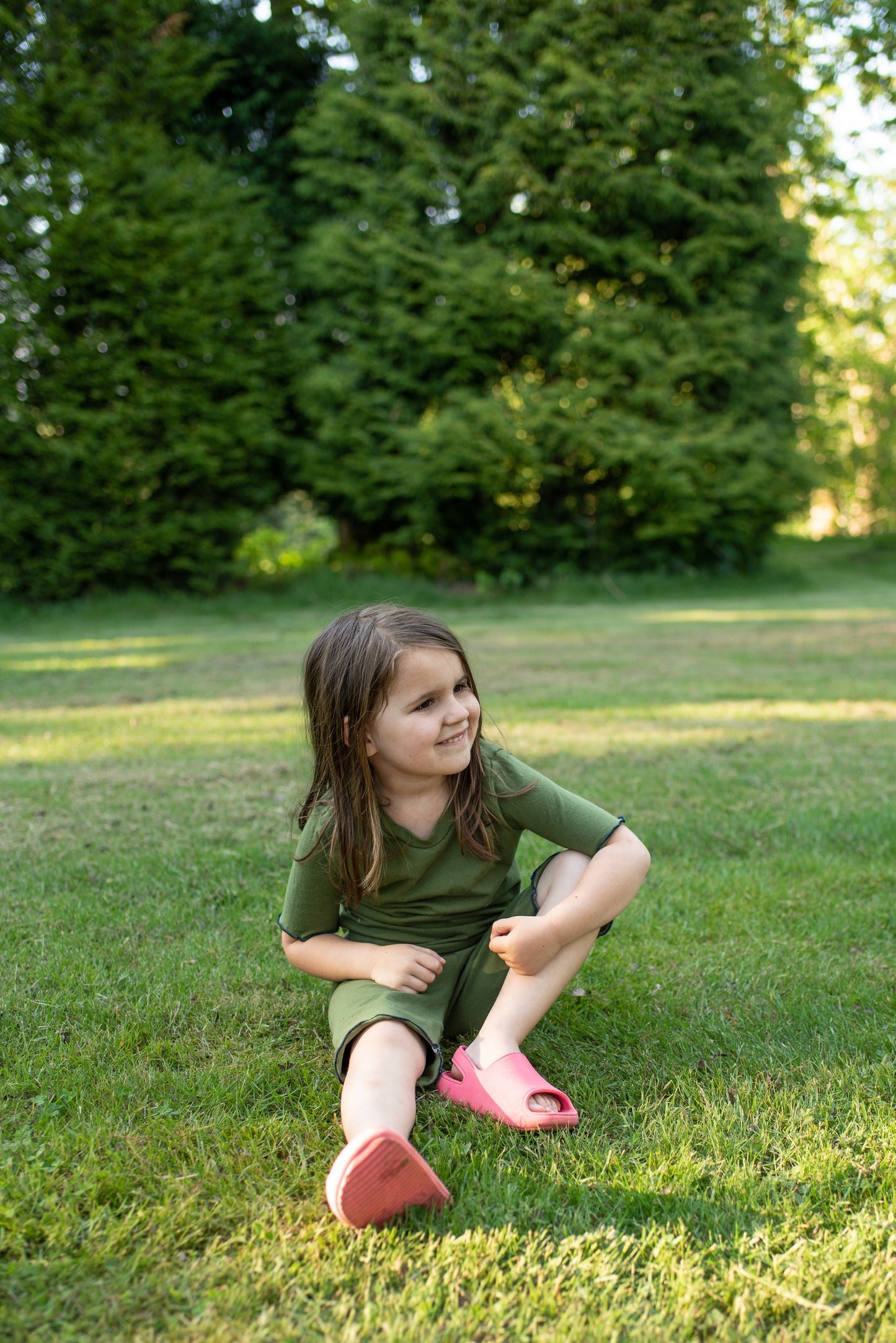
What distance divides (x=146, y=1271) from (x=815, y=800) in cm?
292

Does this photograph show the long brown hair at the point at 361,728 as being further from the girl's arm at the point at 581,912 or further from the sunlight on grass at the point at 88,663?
the sunlight on grass at the point at 88,663

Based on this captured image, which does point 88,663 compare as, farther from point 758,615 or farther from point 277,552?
point 277,552

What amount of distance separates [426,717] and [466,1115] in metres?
0.72

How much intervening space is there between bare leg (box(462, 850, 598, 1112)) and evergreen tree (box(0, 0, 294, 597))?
10729mm

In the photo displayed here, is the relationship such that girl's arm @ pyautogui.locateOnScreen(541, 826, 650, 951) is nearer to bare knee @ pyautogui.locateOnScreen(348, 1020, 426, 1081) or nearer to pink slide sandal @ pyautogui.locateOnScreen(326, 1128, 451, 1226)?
bare knee @ pyautogui.locateOnScreen(348, 1020, 426, 1081)

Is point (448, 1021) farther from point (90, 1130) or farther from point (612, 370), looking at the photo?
point (612, 370)

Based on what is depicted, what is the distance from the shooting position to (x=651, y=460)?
12.9m

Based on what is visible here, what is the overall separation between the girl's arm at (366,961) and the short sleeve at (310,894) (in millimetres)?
23

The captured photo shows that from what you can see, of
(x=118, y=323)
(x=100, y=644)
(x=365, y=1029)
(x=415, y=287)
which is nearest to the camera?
(x=365, y=1029)

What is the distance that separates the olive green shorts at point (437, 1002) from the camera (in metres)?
1.80

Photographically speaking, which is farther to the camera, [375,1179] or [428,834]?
[428,834]

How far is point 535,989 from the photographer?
1.92 m

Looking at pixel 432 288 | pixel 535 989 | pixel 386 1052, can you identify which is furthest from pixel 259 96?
pixel 386 1052

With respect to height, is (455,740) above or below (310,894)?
above
